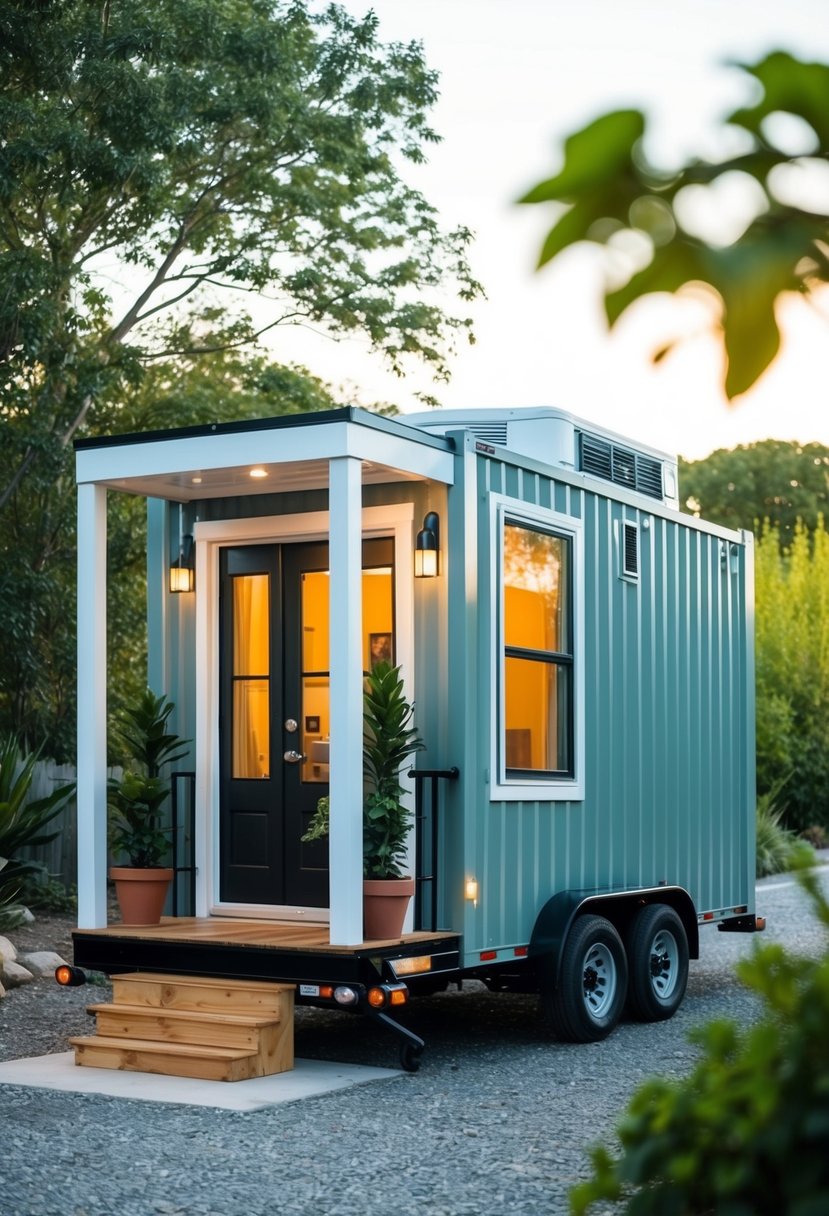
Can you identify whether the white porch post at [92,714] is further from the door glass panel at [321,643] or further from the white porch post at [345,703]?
the white porch post at [345,703]

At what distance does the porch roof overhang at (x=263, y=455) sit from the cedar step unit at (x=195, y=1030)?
243 cm

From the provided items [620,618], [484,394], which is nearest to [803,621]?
[484,394]

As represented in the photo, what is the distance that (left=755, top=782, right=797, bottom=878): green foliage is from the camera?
17719mm

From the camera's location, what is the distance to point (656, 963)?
8578mm

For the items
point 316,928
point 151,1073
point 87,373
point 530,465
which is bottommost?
point 151,1073

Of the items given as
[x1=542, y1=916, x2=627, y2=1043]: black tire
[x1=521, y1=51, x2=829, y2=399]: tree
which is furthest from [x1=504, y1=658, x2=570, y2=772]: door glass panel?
[x1=521, y1=51, x2=829, y2=399]: tree

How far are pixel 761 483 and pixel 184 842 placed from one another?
39.1 meters

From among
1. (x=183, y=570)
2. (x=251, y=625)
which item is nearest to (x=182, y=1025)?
(x=251, y=625)

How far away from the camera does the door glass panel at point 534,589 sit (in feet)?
25.4

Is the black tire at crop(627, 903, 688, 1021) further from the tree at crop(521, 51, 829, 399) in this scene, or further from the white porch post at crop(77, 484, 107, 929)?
the tree at crop(521, 51, 829, 399)

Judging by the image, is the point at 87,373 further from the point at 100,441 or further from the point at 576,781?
the point at 576,781

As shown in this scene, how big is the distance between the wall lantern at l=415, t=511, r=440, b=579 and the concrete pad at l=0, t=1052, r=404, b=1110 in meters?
2.35

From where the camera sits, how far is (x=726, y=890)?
31.9ft

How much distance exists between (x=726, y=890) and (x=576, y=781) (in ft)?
7.06
